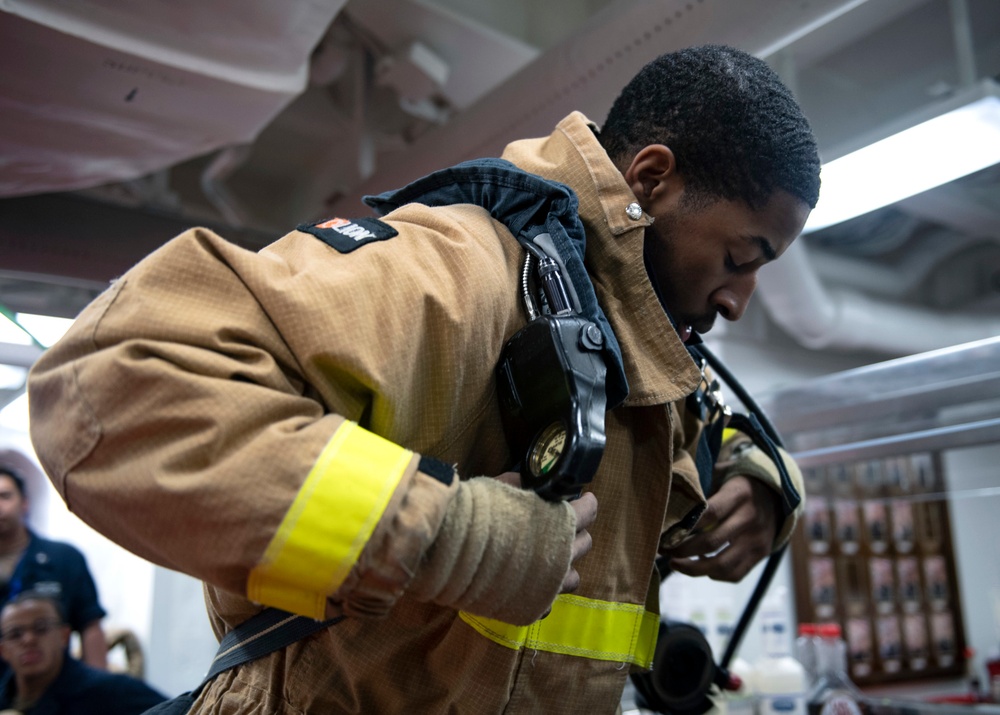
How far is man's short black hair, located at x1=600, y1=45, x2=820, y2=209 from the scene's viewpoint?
98 centimetres

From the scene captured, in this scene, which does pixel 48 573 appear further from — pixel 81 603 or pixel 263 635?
pixel 263 635

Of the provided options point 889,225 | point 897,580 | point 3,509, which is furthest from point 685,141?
point 897,580

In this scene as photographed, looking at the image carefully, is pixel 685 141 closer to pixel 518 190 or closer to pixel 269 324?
pixel 518 190

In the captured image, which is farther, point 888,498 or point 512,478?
point 888,498

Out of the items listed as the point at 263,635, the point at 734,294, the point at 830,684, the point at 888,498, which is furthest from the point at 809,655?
the point at 263,635

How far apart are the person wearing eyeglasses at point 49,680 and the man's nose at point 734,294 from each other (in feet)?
6.86

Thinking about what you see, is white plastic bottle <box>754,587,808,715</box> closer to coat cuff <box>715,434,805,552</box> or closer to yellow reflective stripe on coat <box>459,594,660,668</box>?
coat cuff <box>715,434,805,552</box>

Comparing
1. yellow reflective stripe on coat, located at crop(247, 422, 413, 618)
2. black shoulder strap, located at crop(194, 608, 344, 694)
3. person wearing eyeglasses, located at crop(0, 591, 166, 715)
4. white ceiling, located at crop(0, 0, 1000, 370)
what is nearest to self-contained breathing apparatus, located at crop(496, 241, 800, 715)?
yellow reflective stripe on coat, located at crop(247, 422, 413, 618)

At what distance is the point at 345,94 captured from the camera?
3.00m

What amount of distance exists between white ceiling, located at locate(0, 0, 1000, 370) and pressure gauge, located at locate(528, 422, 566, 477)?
113 cm

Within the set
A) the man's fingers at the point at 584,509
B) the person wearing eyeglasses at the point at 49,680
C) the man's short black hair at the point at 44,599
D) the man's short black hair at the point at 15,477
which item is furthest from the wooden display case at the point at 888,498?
the man's short black hair at the point at 15,477

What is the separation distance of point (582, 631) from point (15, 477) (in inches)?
106

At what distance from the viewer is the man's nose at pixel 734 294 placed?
3.42 ft

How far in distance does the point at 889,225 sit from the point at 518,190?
3.47m
